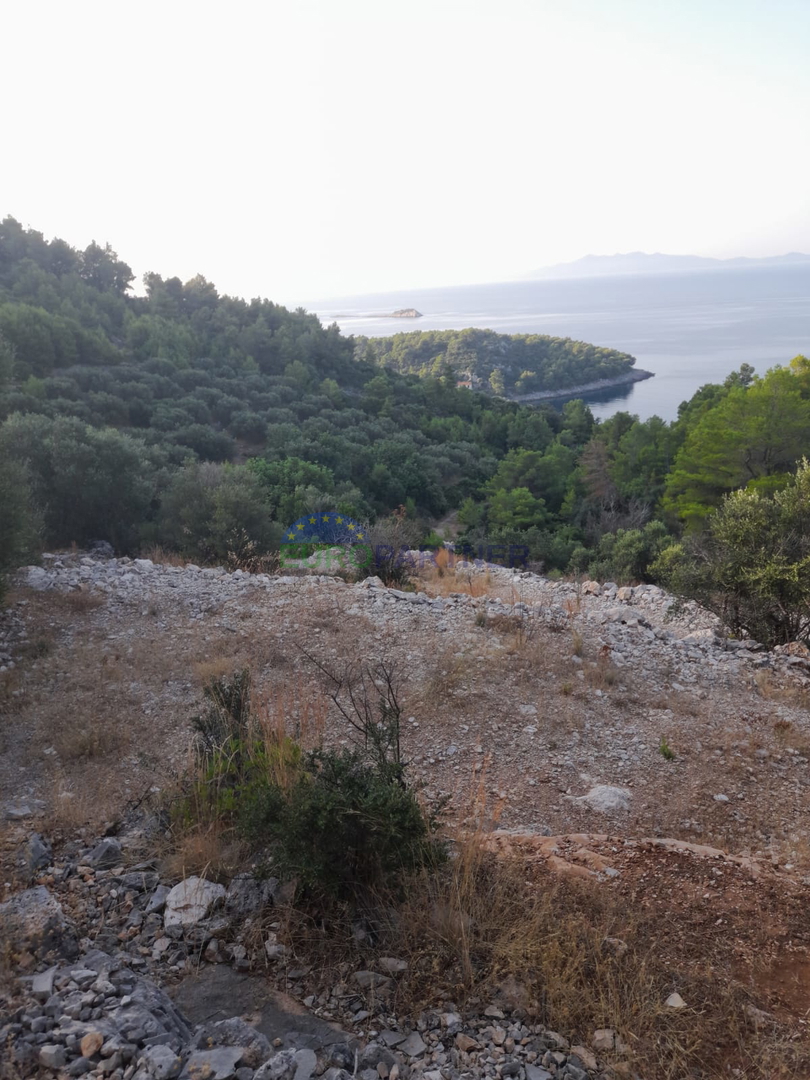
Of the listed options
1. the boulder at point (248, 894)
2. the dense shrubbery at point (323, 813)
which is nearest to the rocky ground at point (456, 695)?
the dense shrubbery at point (323, 813)

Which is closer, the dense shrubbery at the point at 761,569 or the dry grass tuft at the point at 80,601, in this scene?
the dry grass tuft at the point at 80,601

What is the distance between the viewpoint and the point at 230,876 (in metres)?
2.68

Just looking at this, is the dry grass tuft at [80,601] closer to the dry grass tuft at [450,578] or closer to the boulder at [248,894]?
the dry grass tuft at [450,578]

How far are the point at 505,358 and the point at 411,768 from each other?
231 ft

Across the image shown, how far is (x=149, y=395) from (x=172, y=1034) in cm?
2331

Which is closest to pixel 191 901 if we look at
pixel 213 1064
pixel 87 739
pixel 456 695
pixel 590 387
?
pixel 213 1064

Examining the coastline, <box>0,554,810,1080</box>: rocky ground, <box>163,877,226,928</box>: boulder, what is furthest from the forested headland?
the coastline

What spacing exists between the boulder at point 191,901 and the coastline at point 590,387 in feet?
202

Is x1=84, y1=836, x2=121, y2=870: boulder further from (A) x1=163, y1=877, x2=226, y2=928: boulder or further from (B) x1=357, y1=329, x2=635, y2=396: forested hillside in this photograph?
(B) x1=357, y1=329, x2=635, y2=396: forested hillside

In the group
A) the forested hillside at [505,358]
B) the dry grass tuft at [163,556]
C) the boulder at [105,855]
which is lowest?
the dry grass tuft at [163,556]

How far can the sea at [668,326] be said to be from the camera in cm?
6412

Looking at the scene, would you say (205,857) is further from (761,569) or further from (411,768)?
(761,569)

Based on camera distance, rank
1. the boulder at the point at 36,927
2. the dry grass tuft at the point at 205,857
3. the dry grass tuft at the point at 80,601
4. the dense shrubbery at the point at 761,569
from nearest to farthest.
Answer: the boulder at the point at 36,927 < the dry grass tuft at the point at 205,857 < the dry grass tuft at the point at 80,601 < the dense shrubbery at the point at 761,569

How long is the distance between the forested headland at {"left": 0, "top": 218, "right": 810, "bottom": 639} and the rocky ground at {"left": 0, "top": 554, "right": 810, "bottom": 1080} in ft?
5.08
